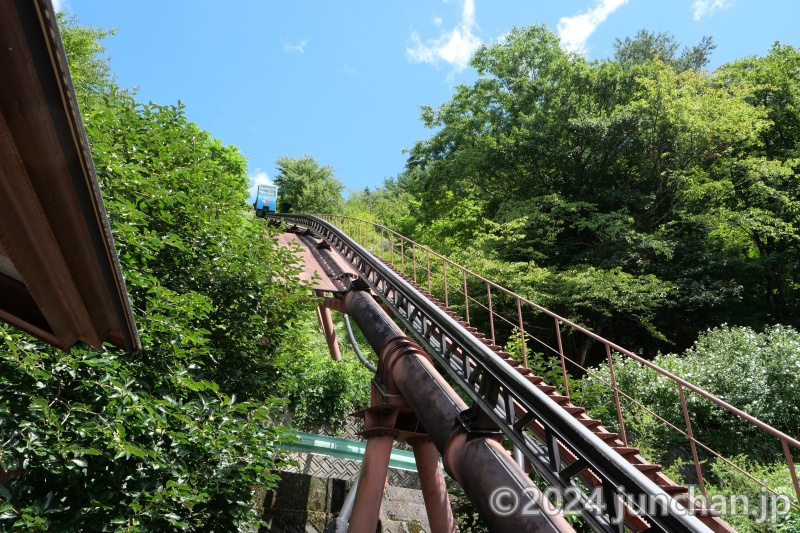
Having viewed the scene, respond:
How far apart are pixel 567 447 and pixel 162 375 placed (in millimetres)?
3726

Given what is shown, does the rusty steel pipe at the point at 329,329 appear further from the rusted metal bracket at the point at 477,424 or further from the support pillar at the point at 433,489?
the rusted metal bracket at the point at 477,424

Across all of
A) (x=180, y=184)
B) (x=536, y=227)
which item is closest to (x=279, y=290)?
(x=180, y=184)

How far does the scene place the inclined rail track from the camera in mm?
2777

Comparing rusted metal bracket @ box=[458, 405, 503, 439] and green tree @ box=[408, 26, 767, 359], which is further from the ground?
green tree @ box=[408, 26, 767, 359]

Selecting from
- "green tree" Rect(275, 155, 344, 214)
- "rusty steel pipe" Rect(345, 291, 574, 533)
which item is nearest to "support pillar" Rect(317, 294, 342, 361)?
"rusty steel pipe" Rect(345, 291, 574, 533)

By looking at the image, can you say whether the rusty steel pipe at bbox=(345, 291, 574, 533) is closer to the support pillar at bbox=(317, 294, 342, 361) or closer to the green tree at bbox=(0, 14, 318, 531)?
the green tree at bbox=(0, 14, 318, 531)

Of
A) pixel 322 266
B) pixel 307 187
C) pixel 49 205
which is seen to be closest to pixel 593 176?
pixel 322 266

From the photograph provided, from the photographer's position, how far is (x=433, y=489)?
502 cm

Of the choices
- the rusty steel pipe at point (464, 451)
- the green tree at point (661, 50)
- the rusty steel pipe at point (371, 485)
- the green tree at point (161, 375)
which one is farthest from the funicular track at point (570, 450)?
the green tree at point (661, 50)

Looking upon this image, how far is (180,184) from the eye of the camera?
7.00m

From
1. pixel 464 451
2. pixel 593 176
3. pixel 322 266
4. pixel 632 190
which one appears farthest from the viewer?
pixel 593 176

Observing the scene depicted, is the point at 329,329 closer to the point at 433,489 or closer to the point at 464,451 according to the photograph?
the point at 433,489

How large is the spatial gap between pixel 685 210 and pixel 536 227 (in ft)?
15.6

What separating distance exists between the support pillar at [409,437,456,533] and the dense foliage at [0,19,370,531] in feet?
4.90
